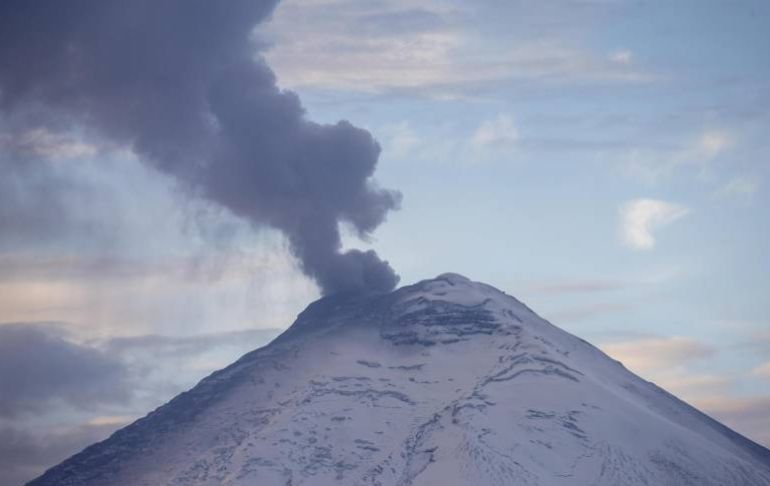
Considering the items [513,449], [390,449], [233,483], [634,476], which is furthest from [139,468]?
[634,476]

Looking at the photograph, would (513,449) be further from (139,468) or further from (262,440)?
(139,468)

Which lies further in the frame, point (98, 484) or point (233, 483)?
point (98, 484)

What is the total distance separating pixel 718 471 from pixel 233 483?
64.3 meters

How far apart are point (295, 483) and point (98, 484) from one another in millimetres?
28523

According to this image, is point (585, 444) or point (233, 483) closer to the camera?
point (233, 483)

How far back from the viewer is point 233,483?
186m

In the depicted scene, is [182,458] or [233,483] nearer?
[233,483]

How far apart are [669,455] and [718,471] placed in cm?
670

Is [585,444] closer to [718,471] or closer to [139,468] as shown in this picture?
[718,471]

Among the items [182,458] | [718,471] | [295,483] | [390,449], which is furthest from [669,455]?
[182,458]

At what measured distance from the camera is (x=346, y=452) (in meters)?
198

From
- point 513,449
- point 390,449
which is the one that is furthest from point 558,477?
point 390,449

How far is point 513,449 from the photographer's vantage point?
7702 inches

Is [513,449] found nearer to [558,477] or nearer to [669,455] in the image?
[558,477]
